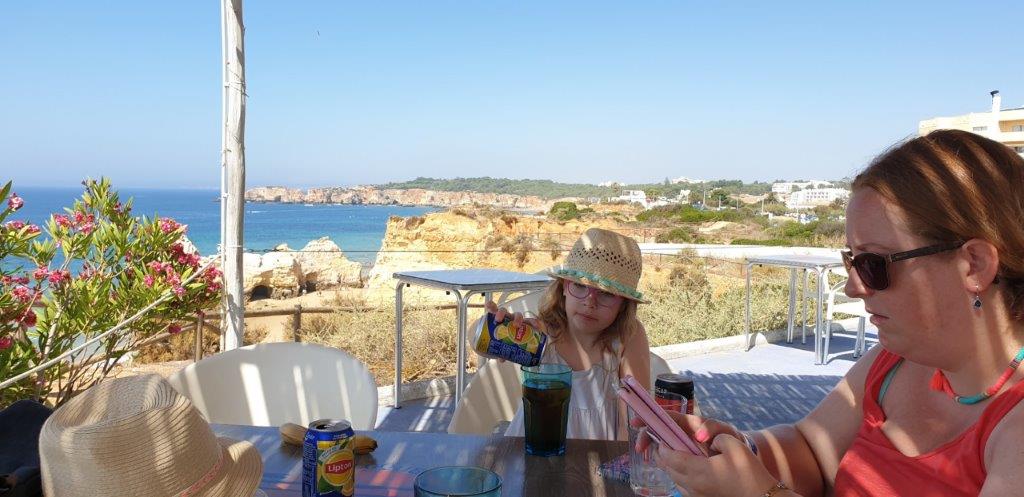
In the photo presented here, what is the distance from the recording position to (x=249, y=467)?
0.98 m

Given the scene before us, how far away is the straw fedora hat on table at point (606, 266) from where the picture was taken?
6.49 ft

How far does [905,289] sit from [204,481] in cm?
99

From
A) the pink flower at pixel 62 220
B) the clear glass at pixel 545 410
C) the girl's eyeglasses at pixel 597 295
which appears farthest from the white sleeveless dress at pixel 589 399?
the pink flower at pixel 62 220

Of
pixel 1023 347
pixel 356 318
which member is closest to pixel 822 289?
pixel 356 318

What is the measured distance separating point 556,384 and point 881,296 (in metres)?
0.59

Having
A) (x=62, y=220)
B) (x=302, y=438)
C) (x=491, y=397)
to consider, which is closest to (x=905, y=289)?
(x=302, y=438)

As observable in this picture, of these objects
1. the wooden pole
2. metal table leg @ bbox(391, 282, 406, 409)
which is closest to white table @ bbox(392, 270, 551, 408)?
metal table leg @ bbox(391, 282, 406, 409)

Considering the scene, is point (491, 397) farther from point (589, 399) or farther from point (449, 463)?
point (449, 463)

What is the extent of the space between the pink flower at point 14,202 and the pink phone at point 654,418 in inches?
104

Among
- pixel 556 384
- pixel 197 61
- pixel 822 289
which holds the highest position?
pixel 197 61

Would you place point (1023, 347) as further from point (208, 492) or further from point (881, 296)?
point (208, 492)

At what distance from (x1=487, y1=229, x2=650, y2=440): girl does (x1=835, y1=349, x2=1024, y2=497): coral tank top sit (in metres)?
0.78

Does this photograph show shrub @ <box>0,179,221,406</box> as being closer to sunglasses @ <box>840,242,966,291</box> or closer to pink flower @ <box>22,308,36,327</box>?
pink flower @ <box>22,308,36,327</box>

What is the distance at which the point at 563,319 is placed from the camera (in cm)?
212
